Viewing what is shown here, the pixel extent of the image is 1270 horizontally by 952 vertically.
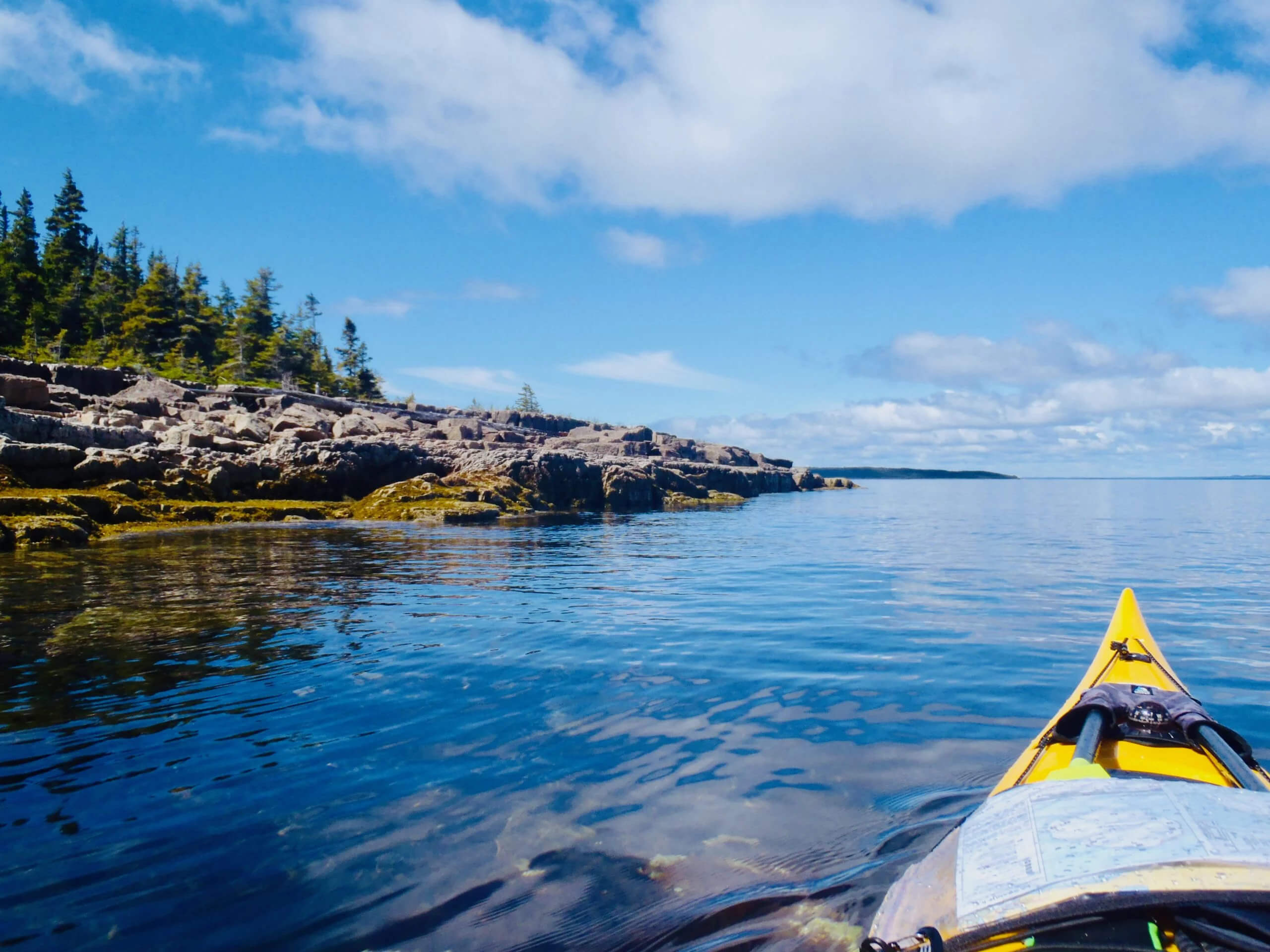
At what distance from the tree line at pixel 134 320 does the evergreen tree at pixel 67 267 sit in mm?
111

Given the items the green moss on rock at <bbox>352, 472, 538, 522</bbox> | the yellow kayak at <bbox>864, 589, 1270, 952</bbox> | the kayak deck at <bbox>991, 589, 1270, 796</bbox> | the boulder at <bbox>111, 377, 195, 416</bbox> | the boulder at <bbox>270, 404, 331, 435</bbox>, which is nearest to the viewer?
the yellow kayak at <bbox>864, 589, 1270, 952</bbox>

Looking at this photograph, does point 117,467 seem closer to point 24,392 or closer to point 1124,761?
point 24,392

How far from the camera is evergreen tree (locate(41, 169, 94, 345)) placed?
73.7 metres

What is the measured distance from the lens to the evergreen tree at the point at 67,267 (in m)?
73.7

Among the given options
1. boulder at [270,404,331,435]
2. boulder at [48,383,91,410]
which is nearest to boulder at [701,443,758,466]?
boulder at [270,404,331,435]

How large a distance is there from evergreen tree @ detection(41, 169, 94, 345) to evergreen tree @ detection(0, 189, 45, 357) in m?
1.15

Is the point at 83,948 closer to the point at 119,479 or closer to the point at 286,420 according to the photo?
the point at 119,479

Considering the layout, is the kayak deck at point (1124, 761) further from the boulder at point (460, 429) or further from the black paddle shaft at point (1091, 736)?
the boulder at point (460, 429)

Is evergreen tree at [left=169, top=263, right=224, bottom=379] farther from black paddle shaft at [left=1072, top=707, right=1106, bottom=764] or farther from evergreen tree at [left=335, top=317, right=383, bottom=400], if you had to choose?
black paddle shaft at [left=1072, top=707, right=1106, bottom=764]

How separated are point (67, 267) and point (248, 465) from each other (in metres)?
68.2

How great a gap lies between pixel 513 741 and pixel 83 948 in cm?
364

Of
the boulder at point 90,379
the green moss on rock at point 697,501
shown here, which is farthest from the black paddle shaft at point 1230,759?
the boulder at point 90,379

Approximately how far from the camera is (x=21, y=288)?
72938 millimetres

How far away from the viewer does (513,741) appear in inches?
272
